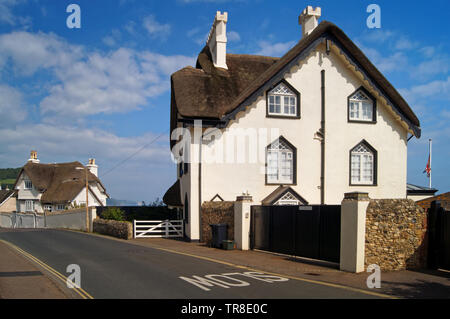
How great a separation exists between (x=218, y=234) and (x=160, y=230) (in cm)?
732

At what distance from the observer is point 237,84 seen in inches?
927

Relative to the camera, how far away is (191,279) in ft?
34.1

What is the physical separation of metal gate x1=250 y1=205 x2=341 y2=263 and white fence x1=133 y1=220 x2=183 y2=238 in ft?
25.2

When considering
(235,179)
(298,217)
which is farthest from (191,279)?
(235,179)

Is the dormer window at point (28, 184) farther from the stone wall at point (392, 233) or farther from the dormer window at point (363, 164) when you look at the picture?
the stone wall at point (392, 233)

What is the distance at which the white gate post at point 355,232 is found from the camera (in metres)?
11.6

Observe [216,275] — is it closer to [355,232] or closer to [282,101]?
[355,232]

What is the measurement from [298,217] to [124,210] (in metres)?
17.5

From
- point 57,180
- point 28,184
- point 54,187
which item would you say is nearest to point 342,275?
point 54,187

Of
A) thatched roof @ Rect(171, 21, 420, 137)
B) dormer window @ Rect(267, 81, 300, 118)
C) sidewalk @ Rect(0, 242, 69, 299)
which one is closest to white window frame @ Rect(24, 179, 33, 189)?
thatched roof @ Rect(171, 21, 420, 137)

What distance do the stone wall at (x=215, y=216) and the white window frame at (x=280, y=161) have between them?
152 inches

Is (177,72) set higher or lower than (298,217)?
higher

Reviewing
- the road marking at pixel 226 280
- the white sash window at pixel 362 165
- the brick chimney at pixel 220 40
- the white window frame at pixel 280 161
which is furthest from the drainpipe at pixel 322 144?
the road marking at pixel 226 280
